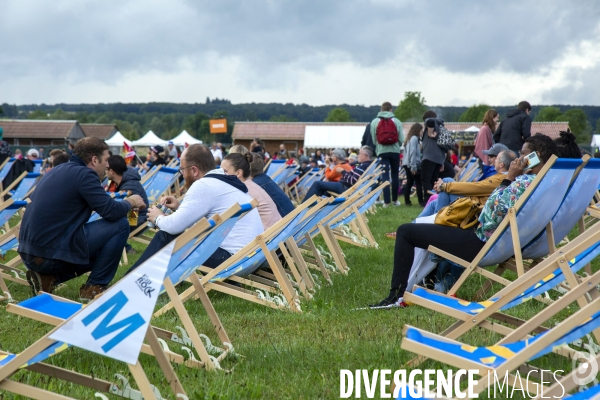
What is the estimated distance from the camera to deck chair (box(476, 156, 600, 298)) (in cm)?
428

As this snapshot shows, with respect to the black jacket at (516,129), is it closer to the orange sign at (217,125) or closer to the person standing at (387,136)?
the person standing at (387,136)

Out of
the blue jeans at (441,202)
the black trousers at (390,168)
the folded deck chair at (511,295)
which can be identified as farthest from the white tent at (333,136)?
the folded deck chair at (511,295)

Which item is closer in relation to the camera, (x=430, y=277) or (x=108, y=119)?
(x=430, y=277)

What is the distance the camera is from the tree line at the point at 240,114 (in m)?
92.9

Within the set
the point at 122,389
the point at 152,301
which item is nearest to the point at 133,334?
the point at 152,301

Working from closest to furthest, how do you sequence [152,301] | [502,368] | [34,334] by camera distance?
1. [502,368]
2. [152,301]
3. [34,334]

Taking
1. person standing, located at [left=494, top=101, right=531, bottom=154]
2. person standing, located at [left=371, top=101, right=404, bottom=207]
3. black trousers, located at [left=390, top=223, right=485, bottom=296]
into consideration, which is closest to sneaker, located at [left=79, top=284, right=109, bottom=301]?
black trousers, located at [left=390, top=223, right=485, bottom=296]

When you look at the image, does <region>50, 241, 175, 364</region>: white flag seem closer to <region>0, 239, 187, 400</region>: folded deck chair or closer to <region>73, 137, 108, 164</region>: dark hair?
<region>0, 239, 187, 400</region>: folded deck chair

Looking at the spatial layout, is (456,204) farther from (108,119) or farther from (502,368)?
(108,119)

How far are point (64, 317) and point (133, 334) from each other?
926 millimetres

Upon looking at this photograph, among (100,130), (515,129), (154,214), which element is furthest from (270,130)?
(154,214)

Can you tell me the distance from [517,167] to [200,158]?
223cm

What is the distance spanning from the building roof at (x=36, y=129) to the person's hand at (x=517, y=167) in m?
68.8

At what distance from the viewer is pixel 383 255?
6.89 metres
